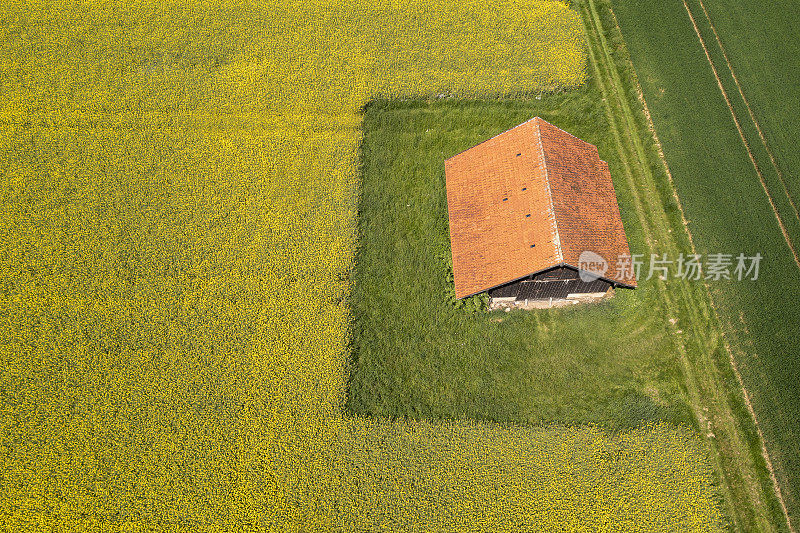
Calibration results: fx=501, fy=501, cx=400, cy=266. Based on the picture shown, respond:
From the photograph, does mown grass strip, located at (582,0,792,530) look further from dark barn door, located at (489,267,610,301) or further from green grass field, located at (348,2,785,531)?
dark barn door, located at (489,267,610,301)

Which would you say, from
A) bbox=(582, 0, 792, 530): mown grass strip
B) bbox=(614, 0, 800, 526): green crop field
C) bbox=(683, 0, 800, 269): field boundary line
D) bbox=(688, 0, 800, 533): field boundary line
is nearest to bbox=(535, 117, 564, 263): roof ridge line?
bbox=(582, 0, 792, 530): mown grass strip

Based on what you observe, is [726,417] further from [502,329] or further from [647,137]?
[647,137]

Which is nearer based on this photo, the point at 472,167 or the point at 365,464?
the point at 365,464

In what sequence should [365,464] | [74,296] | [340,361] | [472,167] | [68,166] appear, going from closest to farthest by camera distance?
[365,464] < [340,361] < [74,296] < [472,167] < [68,166]

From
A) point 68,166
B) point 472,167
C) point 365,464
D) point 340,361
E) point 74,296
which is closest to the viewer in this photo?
point 365,464

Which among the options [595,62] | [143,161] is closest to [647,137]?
[595,62]

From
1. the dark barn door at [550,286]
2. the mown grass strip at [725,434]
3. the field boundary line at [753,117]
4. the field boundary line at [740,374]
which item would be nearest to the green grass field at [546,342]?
the mown grass strip at [725,434]

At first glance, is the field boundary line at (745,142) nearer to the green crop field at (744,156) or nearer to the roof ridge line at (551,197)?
the green crop field at (744,156)
